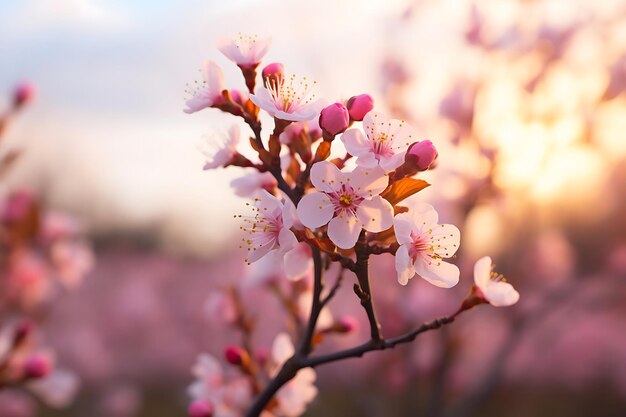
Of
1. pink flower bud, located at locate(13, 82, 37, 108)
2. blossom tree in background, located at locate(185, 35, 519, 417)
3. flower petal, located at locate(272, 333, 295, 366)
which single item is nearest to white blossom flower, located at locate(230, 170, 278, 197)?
blossom tree in background, located at locate(185, 35, 519, 417)

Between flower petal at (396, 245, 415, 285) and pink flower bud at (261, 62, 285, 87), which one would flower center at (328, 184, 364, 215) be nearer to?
flower petal at (396, 245, 415, 285)

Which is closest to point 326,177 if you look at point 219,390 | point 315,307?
point 315,307

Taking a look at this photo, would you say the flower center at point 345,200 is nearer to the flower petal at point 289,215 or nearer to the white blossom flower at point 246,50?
the flower petal at point 289,215

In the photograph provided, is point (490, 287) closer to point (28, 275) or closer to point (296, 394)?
→ point (296, 394)

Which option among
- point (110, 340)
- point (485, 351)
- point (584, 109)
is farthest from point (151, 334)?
point (584, 109)

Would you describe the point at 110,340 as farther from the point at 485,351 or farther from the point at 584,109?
the point at 584,109

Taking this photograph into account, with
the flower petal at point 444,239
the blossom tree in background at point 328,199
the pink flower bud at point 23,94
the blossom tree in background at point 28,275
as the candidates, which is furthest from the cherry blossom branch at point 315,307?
the pink flower bud at point 23,94
